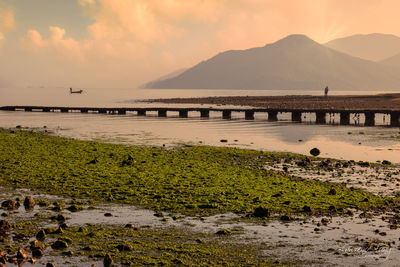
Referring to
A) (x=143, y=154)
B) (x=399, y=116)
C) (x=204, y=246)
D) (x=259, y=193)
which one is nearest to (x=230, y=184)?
(x=259, y=193)

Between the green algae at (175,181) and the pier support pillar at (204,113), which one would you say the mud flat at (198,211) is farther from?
the pier support pillar at (204,113)

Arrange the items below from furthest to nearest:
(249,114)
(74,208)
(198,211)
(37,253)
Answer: (249,114), (198,211), (74,208), (37,253)

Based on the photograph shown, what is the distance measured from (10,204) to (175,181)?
29.7 ft

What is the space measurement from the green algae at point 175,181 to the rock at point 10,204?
1.82m

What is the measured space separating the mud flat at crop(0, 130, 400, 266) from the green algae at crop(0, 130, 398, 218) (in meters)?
0.06

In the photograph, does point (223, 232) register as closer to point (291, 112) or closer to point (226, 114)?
point (226, 114)

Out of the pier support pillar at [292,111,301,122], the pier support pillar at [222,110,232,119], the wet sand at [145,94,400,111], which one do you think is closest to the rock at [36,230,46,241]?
the pier support pillar at [292,111,301,122]

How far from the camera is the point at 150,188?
77.3ft

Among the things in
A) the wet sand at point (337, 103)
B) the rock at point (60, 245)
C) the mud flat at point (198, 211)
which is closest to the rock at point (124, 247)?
the mud flat at point (198, 211)

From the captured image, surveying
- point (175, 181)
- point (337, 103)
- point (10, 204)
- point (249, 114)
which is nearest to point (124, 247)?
point (10, 204)

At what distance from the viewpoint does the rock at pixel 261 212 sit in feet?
61.7

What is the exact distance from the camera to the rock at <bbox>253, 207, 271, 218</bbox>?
18.8 m

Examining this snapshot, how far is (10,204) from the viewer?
758 inches

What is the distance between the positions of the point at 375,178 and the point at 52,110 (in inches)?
4396
